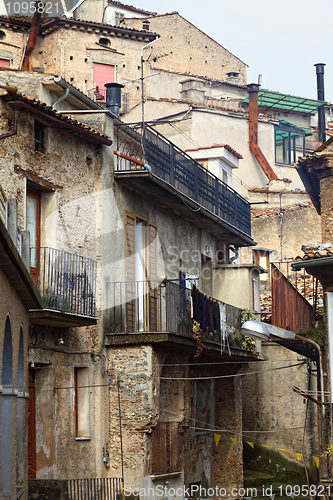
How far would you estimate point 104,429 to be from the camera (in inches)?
741

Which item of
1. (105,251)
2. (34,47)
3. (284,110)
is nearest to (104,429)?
(105,251)

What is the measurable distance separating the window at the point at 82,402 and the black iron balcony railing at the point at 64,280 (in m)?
1.45

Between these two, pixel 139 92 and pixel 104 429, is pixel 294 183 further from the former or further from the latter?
pixel 104 429

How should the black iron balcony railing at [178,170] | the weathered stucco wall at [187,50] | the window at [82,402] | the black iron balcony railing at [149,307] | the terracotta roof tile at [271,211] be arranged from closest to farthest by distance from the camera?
1. the window at [82,402]
2. the black iron balcony railing at [149,307]
3. the black iron balcony railing at [178,170]
4. the terracotta roof tile at [271,211]
5. the weathered stucco wall at [187,50]

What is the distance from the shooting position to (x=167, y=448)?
1981cm

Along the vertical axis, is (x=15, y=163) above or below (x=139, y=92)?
below

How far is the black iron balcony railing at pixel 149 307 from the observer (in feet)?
64.3

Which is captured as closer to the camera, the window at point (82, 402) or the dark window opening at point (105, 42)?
the window at point (82, 402)

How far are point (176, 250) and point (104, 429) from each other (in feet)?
20.8

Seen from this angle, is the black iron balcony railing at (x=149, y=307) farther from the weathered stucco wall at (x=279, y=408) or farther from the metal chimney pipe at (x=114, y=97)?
the weathered stucco wall at (x=279, y=408)

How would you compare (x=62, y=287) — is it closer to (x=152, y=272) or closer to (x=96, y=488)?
(x=96, y=488)

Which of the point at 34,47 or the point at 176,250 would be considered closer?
the point at 176,250

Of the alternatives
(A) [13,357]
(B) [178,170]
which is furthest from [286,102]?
(A) [13,357]

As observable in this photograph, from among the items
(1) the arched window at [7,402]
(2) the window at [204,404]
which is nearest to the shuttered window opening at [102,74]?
(2) the window at [204,404]
